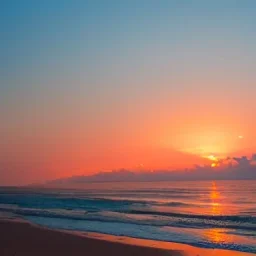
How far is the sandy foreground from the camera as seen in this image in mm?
15133

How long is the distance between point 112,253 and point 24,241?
4.42 meters

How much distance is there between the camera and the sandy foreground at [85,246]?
1513cm

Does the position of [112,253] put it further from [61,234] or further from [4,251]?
[61,234]

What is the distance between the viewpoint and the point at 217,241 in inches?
736

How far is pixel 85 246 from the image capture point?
16469mm

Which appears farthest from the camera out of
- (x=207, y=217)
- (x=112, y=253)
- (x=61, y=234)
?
(x=207, y=217)

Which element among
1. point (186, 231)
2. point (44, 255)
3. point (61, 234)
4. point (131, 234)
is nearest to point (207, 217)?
point (186, 231)

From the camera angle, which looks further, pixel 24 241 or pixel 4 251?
pixel 24 241

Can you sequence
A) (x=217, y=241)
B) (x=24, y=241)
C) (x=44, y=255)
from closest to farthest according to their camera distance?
(x=44, y=255) < (x=24, y=241) < (x=217, y=241)

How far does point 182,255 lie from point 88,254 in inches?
137

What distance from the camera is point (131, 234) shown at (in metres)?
20.7

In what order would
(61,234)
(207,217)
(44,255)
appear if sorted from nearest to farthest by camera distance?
Result: 1. (44,255)
2. (61,234)
3. (207,217)

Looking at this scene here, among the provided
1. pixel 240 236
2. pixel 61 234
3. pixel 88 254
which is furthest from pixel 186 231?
pixel 88 254

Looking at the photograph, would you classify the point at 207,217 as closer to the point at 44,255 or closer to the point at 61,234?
the point at 61,234
